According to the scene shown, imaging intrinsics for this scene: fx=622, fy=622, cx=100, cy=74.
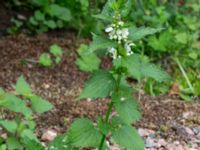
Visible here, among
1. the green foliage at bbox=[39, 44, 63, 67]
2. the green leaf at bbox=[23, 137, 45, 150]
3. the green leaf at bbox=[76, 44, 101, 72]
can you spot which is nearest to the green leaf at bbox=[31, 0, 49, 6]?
the green foliage at bbox=[39, 44, 63, 67]

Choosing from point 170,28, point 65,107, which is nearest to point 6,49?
point 65,107

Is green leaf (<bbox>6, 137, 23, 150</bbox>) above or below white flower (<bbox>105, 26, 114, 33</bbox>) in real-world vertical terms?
below

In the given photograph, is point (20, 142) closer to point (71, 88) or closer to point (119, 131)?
point (119, 131)

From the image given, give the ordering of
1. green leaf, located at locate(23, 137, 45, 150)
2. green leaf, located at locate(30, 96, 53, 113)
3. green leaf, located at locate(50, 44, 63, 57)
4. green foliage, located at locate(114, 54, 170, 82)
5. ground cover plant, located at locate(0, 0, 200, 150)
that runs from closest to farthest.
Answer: green foliage, located at locate(114, 54, 170, 82)
ground cover plant, located at locate(0, 0, 200, 150)
green leaf, located at locate(23, 137, 45, 150)
green leaf, located at locate(30, 96, 53, 113)
green leaf, located at locate(50, 44, 63, 57)

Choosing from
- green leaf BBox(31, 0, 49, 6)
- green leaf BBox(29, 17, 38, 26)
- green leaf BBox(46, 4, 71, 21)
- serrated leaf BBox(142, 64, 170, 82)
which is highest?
serrated leaf BBox(142, 64, 170, 82)

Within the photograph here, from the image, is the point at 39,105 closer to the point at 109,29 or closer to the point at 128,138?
the point at 128,138

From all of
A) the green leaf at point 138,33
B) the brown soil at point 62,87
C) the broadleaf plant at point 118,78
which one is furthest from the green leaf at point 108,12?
the brown soil at point 62,87

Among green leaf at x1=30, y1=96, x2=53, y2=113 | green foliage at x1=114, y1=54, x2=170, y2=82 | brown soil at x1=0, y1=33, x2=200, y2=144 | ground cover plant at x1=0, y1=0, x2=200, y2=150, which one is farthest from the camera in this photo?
brown soil at x1=0, y1=33, x2=200, y2=144

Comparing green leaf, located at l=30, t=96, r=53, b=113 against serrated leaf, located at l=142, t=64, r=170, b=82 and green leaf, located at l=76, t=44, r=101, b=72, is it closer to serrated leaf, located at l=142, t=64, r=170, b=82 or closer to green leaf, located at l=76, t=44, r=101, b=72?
serrated leaf, located at l=142, t=64, r=170, b=82
